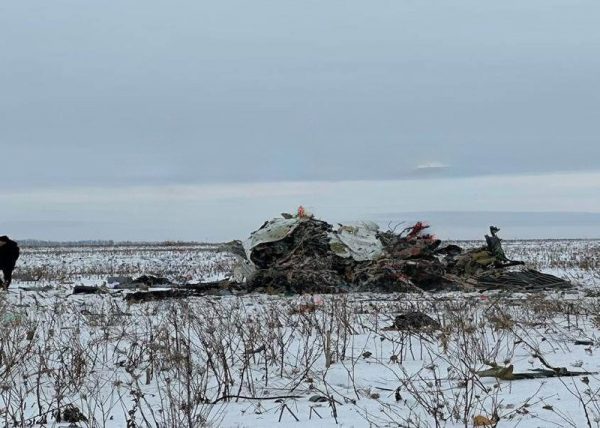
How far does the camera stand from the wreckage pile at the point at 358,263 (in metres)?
12.3

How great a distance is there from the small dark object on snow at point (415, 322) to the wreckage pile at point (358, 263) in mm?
4467

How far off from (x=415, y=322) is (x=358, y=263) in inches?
227

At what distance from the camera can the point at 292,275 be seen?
12180mm

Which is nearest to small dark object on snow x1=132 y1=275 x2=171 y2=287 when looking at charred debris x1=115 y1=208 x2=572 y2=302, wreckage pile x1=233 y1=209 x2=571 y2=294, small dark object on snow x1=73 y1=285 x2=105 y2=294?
charred debris x1=115 y1=208 x2=572 y2=302

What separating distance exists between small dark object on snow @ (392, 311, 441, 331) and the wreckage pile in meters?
4.47

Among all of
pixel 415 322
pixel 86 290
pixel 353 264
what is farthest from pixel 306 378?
pixel 86 290

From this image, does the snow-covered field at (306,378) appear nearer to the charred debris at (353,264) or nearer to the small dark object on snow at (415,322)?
the small dark object on snow at (415,322)

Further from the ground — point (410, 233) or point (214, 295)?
point (410, 233)

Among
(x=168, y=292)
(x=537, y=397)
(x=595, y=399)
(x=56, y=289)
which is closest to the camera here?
(x=595, y=399)

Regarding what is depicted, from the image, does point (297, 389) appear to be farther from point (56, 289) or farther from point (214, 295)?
point (56, 289)

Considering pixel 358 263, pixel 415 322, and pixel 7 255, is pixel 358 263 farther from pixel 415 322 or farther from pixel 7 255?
pixel 7 255

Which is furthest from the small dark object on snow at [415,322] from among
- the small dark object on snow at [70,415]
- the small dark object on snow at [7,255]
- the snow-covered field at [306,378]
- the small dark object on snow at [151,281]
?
the small dark object on snow at [7,255]

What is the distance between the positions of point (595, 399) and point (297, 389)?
1829 mm

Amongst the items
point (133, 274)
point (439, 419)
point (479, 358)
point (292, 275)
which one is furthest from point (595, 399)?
point (133, 274)
